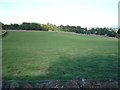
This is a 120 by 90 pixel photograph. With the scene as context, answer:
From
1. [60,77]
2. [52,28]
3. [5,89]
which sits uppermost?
[52,28]

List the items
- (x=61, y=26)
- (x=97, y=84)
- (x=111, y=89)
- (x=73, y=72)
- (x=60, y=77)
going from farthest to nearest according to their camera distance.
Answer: (x=61, y=26) → (x=73, y=72) → (x=60, y=77) → (x=97, y=84) → (x=111, y=89)

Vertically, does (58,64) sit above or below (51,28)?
below

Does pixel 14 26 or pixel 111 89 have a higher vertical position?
pixel 14 26

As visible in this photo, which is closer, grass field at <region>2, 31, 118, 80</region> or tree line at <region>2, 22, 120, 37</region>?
grass field at <region>2, 31, 118, 80</region>

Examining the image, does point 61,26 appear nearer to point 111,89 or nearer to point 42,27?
point 42,27

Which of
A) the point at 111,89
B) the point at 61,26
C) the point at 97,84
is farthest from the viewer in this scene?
the point at 61,26

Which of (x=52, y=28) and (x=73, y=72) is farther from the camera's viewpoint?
(x=52, y=28)

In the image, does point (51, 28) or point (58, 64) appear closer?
point (58, 64)

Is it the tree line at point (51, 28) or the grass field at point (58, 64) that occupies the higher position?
the tree line at point (51, 28)

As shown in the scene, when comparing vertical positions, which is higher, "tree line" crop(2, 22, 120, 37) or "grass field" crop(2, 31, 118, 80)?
"tree line" crop(2, 22, 120, 37)

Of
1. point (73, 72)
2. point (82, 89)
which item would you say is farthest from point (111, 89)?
point (73, 72)

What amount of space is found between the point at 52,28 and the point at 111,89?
1650 inches

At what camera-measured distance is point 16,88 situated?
1854 millimetres

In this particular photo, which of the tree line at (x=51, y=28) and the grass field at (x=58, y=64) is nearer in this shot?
the grass field at (x=58, y=64)
